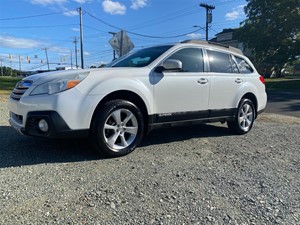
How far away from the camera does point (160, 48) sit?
504 cm

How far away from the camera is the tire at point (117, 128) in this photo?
3947 mm

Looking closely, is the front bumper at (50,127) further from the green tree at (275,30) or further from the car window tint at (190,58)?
the green tree at (275,30)

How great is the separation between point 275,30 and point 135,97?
1152 inches

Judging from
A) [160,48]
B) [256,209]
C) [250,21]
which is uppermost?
[250,21]

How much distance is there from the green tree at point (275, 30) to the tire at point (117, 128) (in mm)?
28085

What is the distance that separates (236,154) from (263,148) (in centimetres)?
69

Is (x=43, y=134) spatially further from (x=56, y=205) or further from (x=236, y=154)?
(x=236, y=154)

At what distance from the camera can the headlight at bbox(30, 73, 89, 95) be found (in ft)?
12.4

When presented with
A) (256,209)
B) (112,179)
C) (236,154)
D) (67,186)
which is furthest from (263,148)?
(67,186)

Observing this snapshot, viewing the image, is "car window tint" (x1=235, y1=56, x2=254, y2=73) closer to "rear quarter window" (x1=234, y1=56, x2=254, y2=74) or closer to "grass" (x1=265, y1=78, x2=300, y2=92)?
"rear quarter window" (x1=234, y1=56, x2=254, y2=74)

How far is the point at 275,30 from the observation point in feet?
96.9

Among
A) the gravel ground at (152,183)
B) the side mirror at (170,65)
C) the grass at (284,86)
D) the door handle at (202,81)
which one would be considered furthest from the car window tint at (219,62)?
the grass at (284,86)

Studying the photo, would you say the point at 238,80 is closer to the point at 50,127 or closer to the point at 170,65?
the point at 170,65

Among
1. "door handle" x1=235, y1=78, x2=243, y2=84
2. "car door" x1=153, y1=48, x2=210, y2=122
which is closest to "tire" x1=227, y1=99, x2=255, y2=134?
"door handle" x1=235, y1=78, x2=243, y2=84
